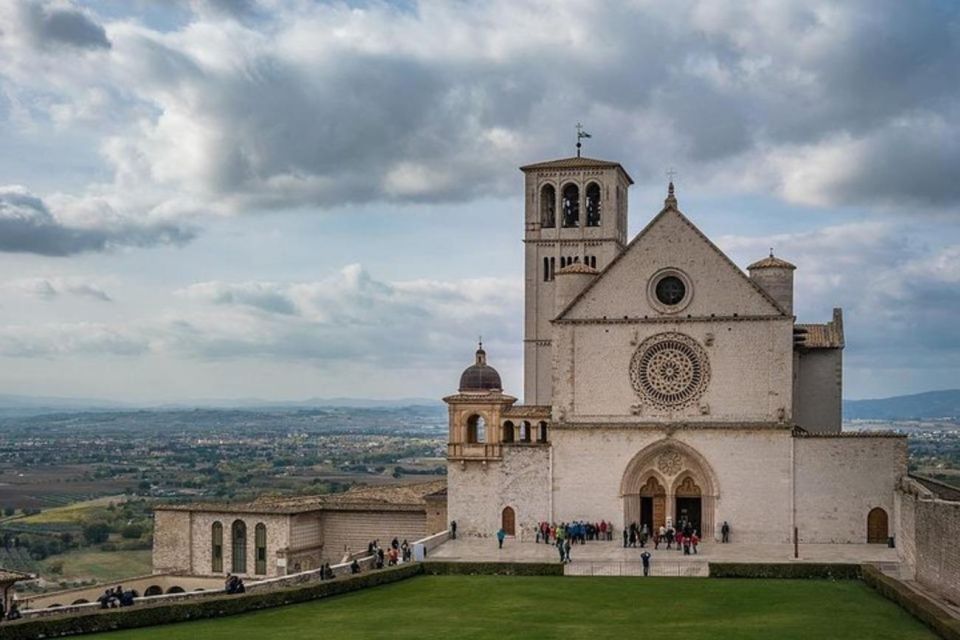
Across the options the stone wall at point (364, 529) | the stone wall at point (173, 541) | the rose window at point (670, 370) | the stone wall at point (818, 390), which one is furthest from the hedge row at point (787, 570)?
the stone wall at point (173, 541)

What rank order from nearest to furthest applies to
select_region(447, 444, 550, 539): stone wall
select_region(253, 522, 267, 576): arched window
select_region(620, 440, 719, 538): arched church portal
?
1. select_region(620, 440, 719, 538): arched church portal
2. select_region(447, 444, 550, 539): stone wall
3. select_region(253, 522, 267, 576): arched window

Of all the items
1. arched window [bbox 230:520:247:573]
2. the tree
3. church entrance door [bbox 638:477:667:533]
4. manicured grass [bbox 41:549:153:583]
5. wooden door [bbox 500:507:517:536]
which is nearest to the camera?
church entrance door [bbox 638:477:667:533]

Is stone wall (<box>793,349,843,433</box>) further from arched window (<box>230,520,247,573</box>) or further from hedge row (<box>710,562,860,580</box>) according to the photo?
arched window (<box>230,520,247,573</box>)

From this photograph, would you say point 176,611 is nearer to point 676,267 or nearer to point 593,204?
point 676,267

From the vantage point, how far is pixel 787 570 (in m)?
41.2

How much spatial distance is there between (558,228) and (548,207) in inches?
47.6

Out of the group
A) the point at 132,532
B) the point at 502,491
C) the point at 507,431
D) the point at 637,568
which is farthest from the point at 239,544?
the point at 132,532

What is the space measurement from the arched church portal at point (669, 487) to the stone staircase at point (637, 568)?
21.5ft

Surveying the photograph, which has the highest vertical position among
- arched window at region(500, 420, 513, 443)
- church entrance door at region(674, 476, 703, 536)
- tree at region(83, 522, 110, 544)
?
arched window at region(500, 420, 513, 443)

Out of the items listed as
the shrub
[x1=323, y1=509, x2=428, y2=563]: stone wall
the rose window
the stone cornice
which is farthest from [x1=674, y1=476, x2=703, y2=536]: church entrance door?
the shrub

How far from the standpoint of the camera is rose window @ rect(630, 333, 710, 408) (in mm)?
50688

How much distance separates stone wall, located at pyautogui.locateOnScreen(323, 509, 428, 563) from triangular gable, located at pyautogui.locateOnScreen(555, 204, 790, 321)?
1032 cm

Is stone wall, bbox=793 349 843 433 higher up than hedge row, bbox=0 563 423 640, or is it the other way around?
stone wall, bbox=793 349 843 433

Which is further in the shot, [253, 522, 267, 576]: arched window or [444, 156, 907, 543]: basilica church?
[253, 522, 267, 576]: arched window
